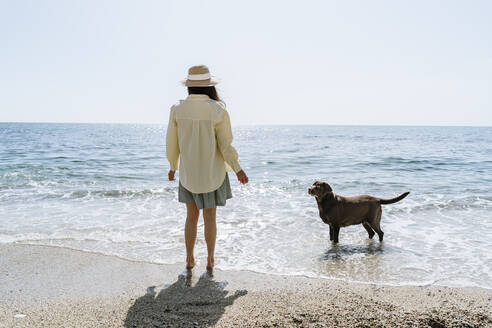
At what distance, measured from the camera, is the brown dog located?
487 cm

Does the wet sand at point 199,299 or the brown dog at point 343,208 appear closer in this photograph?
the wet sand at point 199,299

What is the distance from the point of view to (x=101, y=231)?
212 inches

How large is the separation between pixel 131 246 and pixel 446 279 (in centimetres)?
353

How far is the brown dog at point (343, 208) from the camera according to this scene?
4871 millimetres

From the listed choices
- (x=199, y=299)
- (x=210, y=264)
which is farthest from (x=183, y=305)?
(x=210, y=264)

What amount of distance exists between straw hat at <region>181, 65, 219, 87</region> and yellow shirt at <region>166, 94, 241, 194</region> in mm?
110

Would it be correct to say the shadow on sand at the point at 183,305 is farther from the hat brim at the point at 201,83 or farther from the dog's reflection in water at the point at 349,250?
the hat brim at the point at 201,83

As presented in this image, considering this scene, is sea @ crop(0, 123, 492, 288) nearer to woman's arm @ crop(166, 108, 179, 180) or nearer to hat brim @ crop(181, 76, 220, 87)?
woman's arm @ crop(166, 108, 179, 180)

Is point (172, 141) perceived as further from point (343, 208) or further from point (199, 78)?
point (343, 208)

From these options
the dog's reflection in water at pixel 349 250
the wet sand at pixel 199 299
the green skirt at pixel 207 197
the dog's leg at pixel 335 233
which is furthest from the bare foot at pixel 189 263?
the dog's leg at pixel 335 233

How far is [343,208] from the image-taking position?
4879 millimetres

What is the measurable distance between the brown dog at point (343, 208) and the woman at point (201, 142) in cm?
174

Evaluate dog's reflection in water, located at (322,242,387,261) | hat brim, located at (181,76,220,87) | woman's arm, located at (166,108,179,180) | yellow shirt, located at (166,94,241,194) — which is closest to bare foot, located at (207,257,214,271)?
yellow shirt, located at (166,94,241,194)

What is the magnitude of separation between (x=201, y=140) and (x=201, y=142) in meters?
0.02
